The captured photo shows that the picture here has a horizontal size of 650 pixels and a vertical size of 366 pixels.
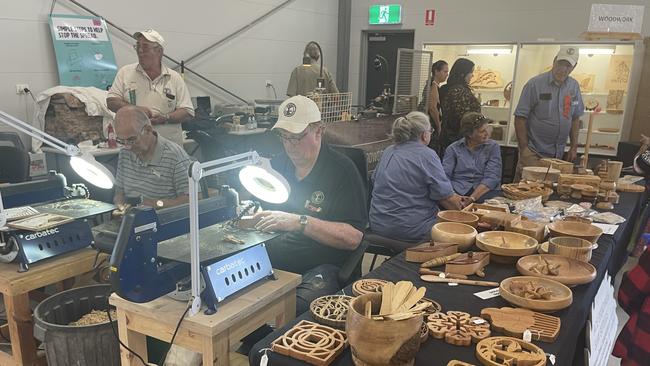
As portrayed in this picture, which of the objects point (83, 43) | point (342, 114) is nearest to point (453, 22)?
point (342, 114)

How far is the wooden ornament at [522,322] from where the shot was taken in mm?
1302

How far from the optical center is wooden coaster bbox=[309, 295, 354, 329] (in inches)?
53.6

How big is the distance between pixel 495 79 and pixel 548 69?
1.95 feet

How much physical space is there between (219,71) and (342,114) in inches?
79.0

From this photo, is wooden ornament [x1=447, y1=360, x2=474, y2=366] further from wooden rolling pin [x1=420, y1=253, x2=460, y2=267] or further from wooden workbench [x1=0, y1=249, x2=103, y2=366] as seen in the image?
wooden workbench [x1=0, y1=249, x2=103, y2=366]

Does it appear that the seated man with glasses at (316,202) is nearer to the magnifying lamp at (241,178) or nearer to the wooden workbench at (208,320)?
the wooden workbench at (208,320)

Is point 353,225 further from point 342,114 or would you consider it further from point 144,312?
point 342,114

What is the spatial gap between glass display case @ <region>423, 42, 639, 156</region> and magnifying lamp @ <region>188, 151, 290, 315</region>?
180 inches

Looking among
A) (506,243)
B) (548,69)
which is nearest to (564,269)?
A: (506,243)

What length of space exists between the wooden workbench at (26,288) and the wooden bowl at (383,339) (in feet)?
4.35

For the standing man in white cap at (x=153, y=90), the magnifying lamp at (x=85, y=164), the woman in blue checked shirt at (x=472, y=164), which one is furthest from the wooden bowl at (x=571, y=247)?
the standing man in white cap at (x=153, y=90)

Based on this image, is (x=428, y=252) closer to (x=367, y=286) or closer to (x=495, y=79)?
(x=367, y=286)

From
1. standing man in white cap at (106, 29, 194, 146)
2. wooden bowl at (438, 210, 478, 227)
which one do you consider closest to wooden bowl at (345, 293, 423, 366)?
wooden bowl at (438, 210, 478, 227)

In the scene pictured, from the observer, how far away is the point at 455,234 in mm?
1892
